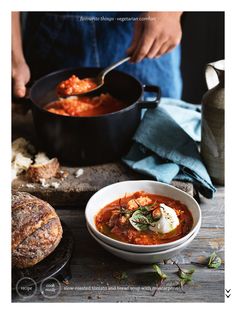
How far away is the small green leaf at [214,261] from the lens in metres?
1.38

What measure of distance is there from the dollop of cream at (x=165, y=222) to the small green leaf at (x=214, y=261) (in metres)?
0.13

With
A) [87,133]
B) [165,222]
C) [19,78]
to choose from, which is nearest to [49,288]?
[165,222]

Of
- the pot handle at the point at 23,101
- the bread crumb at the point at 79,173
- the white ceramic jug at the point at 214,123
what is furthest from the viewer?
the pot handle at the point at 23,101

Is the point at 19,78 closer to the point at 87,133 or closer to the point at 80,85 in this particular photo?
the point at 80,85

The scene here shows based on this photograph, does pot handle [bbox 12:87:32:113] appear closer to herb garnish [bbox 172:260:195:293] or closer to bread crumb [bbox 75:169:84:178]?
bread crumb [bbox 75:169:84:178]

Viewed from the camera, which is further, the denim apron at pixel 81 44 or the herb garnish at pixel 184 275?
the denim apron at pixel 81 44

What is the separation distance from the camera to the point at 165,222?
1343 millimetres

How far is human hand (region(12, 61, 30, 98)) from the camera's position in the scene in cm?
186

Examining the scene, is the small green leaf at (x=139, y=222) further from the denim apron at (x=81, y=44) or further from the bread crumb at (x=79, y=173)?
the denim apron at (x=81, y=44)

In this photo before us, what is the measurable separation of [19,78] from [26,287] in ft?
2.87

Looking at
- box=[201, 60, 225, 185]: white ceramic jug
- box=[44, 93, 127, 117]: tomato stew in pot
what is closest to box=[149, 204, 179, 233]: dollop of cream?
box=[201, 60, 225, 185]: white ceramic jug

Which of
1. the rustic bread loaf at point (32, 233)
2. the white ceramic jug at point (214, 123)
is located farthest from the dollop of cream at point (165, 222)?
the white ceramic jug at point (214, 123)

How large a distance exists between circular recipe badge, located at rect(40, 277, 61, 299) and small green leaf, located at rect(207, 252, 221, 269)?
1.32 feet
